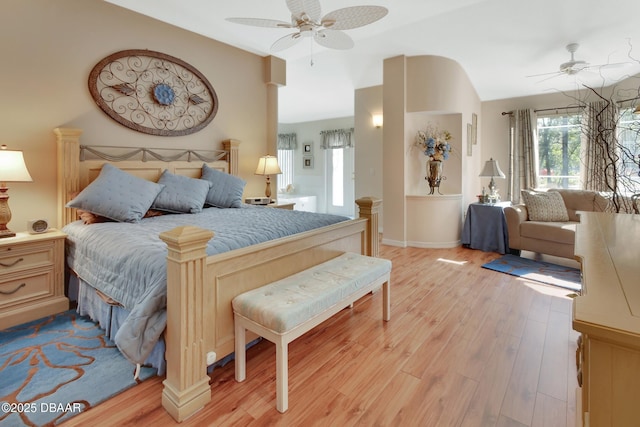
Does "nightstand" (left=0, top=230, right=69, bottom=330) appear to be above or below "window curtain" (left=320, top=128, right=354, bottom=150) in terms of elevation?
below

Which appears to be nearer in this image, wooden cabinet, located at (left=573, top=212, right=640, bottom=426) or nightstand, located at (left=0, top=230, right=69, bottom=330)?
wooden cabinet, located at (left=573, top=212, right=640, bottom=426)

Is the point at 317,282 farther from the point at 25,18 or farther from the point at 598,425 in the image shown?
A: the point at 25,18

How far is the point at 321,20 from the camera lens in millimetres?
2508

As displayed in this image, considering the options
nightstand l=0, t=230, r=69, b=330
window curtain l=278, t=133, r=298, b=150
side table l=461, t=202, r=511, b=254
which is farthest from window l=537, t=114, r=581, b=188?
nightstand l=0, t=230, r=69, b=330

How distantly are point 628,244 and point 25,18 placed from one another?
4197 mm

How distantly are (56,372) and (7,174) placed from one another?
145cm

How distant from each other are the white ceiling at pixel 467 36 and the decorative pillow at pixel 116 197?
5.70 ft

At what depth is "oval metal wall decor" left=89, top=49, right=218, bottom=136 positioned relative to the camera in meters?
3.16

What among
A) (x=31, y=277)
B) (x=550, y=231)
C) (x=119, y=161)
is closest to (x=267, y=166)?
(x=119, y=161)

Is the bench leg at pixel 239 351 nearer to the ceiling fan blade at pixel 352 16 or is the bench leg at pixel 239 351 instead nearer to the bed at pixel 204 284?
the bed at pixel 204 284

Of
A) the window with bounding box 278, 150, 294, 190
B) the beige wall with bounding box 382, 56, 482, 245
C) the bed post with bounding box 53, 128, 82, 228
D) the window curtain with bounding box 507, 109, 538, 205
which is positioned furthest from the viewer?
the window with bounding box 278, 150, 294, 190

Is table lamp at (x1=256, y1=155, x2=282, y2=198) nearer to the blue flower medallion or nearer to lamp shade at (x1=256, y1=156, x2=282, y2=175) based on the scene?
lamp shade at (x1=256, y1=156, x2=282, y2=175)

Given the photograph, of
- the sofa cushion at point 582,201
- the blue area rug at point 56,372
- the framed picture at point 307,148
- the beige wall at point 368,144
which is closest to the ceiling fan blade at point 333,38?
the blue area rug at point 56,372

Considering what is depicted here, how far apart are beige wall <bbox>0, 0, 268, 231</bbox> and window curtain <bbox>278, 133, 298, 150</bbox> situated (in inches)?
202
